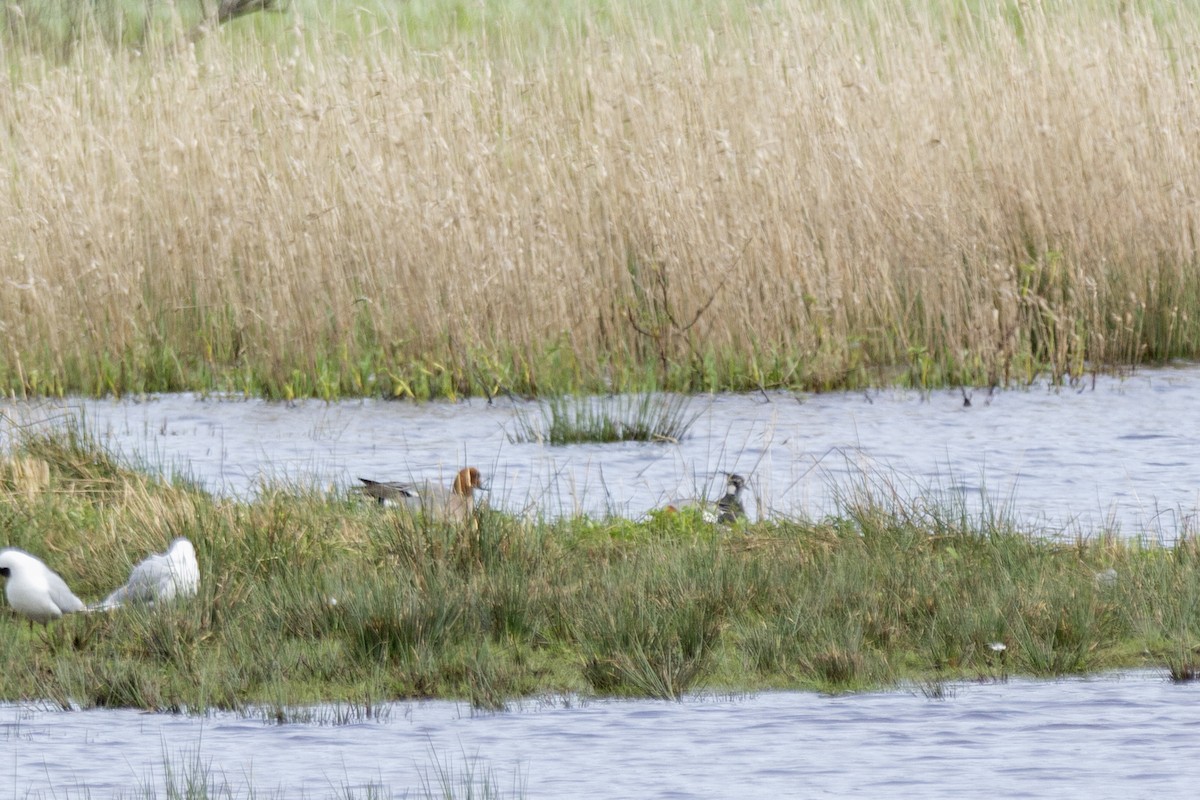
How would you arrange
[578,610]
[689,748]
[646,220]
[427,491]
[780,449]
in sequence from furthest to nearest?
[646,220] → [780,449] → [427,491] → [578,610] → [689,748]

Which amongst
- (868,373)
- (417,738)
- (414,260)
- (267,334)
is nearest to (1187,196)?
(868,373)

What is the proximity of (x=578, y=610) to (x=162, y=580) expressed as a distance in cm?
128

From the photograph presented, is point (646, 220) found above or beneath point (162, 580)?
above

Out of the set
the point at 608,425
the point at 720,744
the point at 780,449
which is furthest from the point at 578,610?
the point at 608,425

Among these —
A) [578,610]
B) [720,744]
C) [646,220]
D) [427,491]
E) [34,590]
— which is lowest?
[720,744]

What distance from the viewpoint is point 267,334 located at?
11281mm

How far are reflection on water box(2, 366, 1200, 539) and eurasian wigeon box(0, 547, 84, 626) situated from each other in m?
1.78

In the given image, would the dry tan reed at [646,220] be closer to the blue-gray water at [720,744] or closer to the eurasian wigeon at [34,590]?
the blue-gray water at [720,744]

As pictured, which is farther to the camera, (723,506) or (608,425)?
(608,425)

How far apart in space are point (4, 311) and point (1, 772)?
727 centimetres

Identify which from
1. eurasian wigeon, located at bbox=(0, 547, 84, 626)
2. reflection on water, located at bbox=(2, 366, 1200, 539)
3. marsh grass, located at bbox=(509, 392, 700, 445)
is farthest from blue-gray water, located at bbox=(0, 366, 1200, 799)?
marsh grass, located at bbox=(509, 392, 700, 445)

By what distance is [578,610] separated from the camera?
19.4 ft

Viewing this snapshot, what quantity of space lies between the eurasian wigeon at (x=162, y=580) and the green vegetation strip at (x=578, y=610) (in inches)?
2.8

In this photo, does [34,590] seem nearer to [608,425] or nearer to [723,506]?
[723,506]
